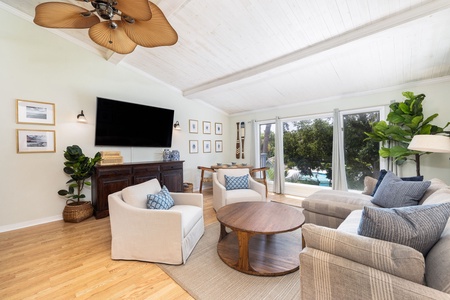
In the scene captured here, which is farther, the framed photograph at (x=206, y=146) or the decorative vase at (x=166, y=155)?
the framed photograph at (x=206, y=146)

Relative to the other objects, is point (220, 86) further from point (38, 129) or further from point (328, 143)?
point (38, 129)

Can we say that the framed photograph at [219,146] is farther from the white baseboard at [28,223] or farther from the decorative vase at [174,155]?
the white baseboard at [28,223]

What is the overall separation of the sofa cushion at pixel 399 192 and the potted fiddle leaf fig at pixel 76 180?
4.26 meters

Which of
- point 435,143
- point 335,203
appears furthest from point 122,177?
point 435,143

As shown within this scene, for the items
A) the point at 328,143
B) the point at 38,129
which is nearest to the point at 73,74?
the point at 38,129

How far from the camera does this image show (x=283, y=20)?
7.79 ft

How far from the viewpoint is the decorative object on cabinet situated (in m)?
3.42

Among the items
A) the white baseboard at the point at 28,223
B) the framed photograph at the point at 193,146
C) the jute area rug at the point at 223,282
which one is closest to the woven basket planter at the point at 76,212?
the white baseboard at the point at 28,223

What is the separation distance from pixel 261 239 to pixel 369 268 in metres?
1.66

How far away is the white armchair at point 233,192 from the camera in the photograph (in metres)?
3.24

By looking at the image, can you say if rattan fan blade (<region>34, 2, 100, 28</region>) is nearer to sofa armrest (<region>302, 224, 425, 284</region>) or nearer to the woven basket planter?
sofa armrest (<region>302, 224, 425, 284</region>)

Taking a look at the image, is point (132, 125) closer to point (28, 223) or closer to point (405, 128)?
point (28, 223)

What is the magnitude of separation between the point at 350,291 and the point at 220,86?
3.84 metres

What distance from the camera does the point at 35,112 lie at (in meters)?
3.08
